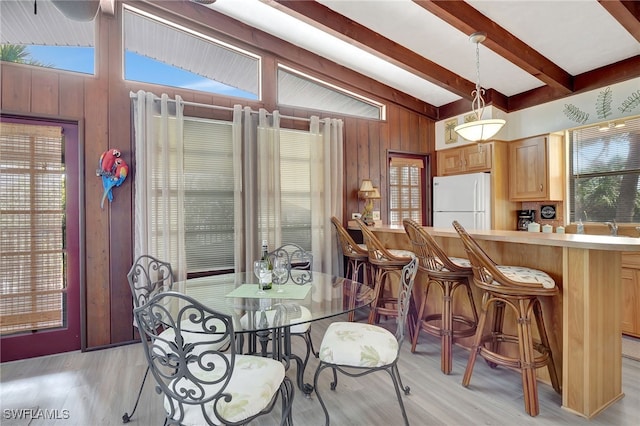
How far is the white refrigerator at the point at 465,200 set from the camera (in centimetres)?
420

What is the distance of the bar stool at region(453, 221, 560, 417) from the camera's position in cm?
197

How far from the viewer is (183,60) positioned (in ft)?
11.5

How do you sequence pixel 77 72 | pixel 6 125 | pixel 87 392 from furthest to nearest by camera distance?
1. pixel 77 72
2. pixel 6 125
3. pixel 87 392

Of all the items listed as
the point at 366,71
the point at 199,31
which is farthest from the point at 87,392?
the point at 366,71

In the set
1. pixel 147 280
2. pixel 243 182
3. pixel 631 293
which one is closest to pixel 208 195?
pixel 243 182

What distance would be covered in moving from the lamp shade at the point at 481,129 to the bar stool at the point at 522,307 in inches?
48.3

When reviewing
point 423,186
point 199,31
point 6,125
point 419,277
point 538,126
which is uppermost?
point 199,31

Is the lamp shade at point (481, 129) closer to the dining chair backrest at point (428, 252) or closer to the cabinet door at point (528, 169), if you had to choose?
the dining chair backrest at point (428, 252)

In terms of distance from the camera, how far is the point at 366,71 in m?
4.30

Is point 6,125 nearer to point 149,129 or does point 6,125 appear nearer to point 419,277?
point 149,129

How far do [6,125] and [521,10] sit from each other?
177 inches

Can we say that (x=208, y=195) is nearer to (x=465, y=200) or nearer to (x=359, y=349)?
(x=359, y=349)

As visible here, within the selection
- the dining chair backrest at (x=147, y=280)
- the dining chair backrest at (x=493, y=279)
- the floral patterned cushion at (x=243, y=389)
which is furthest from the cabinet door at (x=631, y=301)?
the dining chair backrest at (x=147, y=280)

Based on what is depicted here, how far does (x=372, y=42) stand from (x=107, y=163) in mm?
2829
